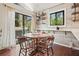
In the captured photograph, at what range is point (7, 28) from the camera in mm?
2064

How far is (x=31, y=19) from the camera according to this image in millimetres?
2105

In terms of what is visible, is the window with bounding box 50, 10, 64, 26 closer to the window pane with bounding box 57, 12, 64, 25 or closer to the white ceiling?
the window pane with bounding box 57, 12, 64, 25

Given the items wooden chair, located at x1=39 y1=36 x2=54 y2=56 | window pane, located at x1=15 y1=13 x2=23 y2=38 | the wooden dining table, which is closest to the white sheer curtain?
window pane, located at x1=15 y1=13 x2=23 y2=38

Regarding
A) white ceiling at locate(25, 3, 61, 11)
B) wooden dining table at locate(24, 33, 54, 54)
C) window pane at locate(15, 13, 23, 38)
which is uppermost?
white ceiling at locate(25, 3, 61, 11)

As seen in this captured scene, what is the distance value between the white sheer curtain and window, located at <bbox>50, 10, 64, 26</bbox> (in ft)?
1.98

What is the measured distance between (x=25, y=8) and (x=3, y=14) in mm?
347

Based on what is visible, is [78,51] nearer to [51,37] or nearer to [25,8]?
[51,37]

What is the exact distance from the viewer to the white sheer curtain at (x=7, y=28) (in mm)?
2055

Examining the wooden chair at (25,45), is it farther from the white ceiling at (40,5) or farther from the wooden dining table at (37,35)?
the white ceiling at (40,5)

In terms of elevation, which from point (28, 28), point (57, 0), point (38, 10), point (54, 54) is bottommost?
point (54, 54)

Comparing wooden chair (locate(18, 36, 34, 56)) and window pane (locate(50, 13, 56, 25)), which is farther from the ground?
window pane (locate(50, 13, 56, 25))

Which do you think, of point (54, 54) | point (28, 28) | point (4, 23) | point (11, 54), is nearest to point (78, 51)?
point (54, 54)

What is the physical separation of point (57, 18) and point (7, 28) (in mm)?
787

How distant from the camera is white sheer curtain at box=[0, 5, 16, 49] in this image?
205cm
